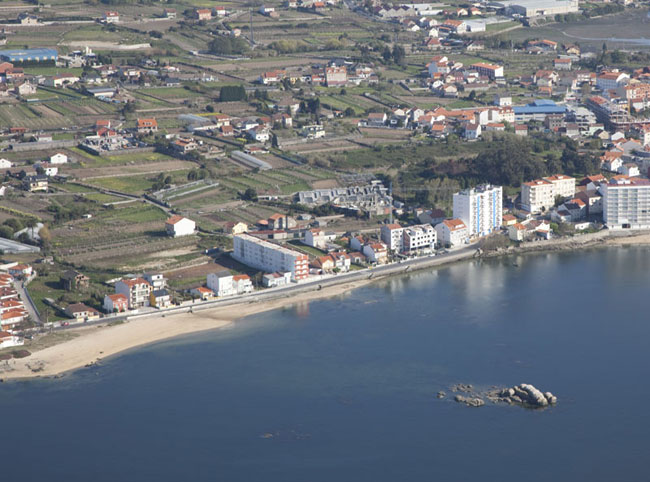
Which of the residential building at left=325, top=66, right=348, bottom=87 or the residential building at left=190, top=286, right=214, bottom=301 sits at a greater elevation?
the residential building at left=325, top=66, right=348, bottom=87

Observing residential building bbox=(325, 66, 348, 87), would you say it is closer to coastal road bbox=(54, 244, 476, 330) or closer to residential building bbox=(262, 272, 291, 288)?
coastal road bbox=(54, 244, 476, 330)

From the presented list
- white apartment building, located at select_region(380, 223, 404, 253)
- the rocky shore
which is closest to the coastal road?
white apartment building, located at select_region(380, 223, 404, 253)

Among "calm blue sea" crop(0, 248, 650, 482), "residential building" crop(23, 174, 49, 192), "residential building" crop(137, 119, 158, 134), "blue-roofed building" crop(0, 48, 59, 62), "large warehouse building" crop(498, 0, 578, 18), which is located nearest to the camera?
"calm blue sea" crop(0, 248, 650, 482)

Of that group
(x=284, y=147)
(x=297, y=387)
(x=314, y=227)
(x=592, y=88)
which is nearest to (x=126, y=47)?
(x=284, y=147)

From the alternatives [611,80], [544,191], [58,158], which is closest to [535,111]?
[611,80]

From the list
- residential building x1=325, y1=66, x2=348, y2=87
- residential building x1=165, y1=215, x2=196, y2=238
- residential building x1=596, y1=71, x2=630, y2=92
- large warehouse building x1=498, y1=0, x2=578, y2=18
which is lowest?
residential building x1=165, y1=215, x2=196, y2=238

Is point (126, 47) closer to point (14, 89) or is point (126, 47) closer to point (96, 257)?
point (14, 89)

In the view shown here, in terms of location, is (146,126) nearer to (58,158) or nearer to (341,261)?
(58,158)
